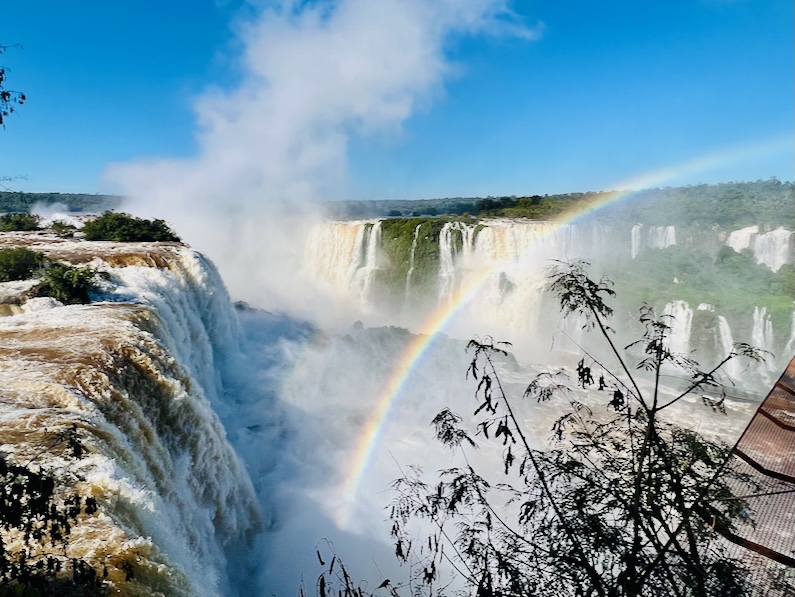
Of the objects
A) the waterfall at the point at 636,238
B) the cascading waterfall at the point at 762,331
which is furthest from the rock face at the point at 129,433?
the waterfall at the point at 636,238

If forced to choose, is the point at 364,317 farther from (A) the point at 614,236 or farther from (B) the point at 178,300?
(B) the point at 178,300

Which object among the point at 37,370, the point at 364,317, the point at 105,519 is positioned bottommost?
the point at 364,317

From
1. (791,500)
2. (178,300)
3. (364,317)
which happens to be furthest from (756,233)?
(178,300)

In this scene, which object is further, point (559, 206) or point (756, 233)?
point (559, 206)

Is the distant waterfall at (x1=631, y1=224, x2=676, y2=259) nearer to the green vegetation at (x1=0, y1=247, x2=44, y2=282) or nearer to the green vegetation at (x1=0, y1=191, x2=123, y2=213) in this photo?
the green vegetation at (x1=0, y1=247, x2=44, y2=282)

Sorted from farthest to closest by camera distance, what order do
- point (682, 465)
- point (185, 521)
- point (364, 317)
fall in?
point (364, 317) < point (185, 521) < point (682, 465)

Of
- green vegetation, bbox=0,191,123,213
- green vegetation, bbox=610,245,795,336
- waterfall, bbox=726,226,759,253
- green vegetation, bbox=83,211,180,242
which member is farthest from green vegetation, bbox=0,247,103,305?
green vegetation, bbox=0,191,123,213
